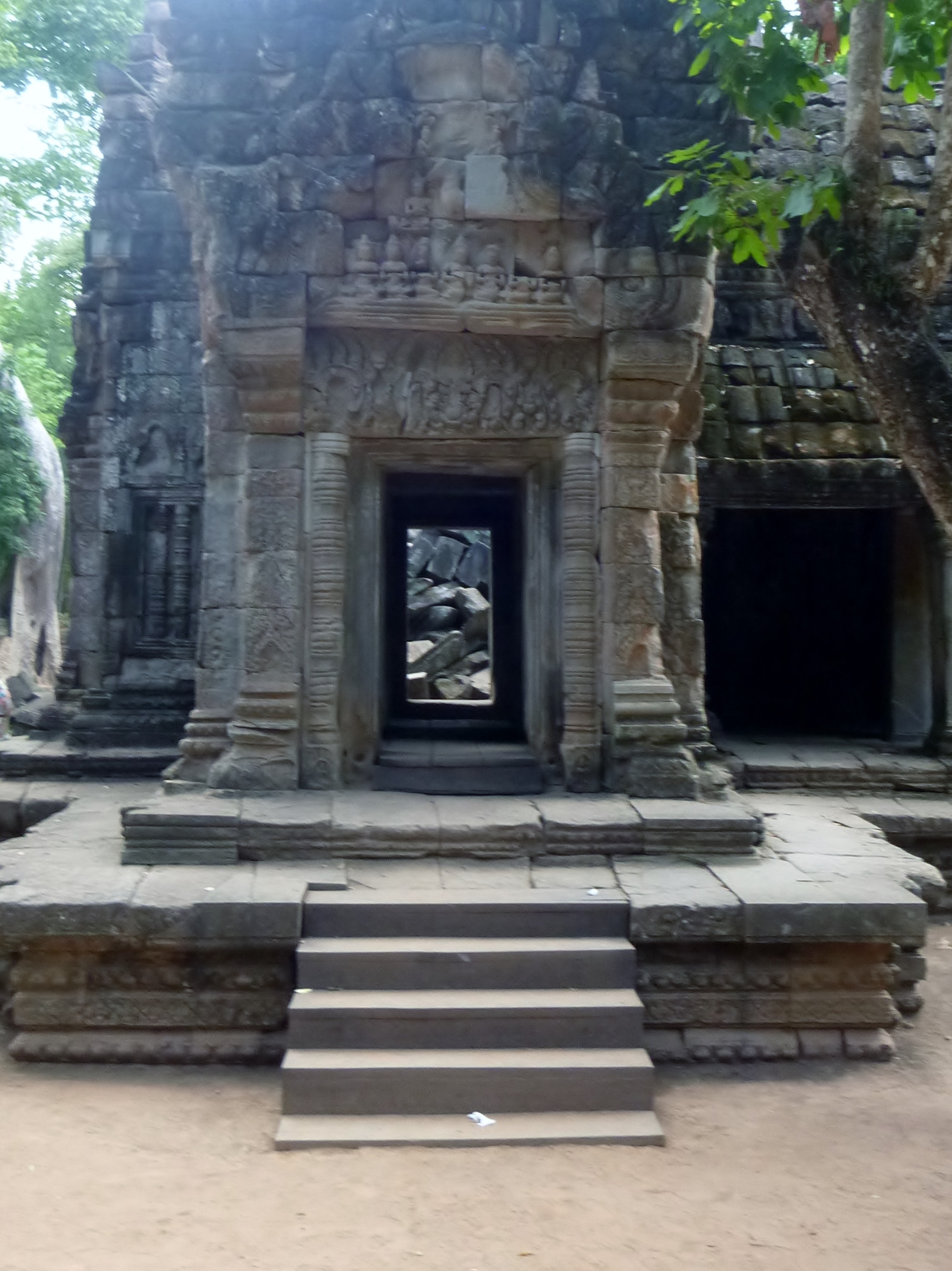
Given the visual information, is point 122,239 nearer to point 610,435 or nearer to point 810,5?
point 610,435

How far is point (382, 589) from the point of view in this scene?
656 cm

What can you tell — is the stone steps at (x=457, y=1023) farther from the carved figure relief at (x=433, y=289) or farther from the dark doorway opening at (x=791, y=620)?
the dark doorway opening at (x=791, y=620)

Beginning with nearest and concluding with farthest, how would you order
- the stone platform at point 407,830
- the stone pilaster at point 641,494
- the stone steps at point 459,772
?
1. the stone platform at point 407,830
2. the stone pilaster at point 641,494
3. the stone steps at point 459,772

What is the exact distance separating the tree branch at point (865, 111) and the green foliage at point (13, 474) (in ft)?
44.4

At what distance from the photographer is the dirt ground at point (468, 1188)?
10.8 feet

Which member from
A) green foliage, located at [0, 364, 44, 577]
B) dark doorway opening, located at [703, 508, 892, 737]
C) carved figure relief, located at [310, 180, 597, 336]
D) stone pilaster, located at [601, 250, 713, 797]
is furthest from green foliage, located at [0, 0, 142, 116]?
stone pilaster, located at [601, 250, 713, 797]

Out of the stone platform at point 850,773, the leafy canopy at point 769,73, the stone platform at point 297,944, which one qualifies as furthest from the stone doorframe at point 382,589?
the stone platform at point 850,773

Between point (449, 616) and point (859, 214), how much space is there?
1397cm

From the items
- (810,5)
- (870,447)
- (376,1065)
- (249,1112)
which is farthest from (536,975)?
(870,447)

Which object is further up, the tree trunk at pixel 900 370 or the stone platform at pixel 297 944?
the tree trunk at pixel 900 370

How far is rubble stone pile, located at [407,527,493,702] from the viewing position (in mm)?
15023

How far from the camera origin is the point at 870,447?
8.20 meters

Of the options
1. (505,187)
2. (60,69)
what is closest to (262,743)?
(505,187)

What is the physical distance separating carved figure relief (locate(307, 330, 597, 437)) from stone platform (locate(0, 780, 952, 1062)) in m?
2.46
